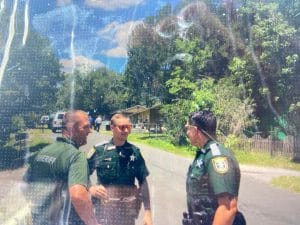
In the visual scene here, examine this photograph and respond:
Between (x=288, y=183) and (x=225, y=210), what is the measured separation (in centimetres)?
80

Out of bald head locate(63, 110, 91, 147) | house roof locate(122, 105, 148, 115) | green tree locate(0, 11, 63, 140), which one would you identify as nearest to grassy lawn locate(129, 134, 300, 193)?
house roof locate(122, 105, 148, 115)

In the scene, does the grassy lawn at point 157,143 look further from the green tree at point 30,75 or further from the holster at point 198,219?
the holster at point 198,219

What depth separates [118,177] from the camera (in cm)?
179

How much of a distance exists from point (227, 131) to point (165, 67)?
1.39ft

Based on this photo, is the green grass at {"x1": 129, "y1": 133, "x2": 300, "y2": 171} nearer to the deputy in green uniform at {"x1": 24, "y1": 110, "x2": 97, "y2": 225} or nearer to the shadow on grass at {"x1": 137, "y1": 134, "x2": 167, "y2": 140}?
the shadow on grass at {"x1": 137, "y1": 134, "x2": 167, "y2": 140}

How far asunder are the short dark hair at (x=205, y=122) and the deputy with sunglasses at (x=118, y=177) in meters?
0.31

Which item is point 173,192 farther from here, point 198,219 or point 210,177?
point 210,177

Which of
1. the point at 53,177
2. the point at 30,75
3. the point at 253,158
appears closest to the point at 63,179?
the point at 53,177

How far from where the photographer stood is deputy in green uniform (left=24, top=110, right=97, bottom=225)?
167 centimetres

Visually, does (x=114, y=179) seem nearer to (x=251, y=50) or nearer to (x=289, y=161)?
(x=251, y=50)

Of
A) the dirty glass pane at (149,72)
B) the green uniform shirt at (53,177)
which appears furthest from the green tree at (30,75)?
the green uniform shirt at (53,177)

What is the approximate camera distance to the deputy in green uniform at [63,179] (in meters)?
1.67

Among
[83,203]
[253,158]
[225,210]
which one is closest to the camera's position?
[225,210]

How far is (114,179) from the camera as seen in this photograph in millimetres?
1795
